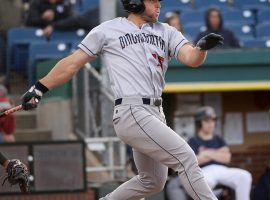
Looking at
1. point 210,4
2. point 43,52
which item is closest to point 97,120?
point 43,52

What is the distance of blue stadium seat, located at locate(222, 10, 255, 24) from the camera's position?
42.1ft

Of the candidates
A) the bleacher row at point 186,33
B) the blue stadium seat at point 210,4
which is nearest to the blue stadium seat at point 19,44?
the bleacher row at point 186,33

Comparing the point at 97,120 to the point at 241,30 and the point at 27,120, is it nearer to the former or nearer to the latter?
the point at 27,120

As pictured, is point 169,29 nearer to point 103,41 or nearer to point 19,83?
point 103,41

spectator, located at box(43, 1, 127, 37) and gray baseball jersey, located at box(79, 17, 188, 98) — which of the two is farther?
spectator, located at box(43, 1, 127, 37)

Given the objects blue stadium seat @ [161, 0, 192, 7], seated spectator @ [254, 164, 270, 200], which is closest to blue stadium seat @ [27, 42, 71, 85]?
blue stadium seat @ [161, 0, 192, 7]

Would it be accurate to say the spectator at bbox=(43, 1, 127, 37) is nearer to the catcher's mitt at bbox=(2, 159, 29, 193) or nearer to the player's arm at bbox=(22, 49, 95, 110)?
the catcher's mitt at bbox=(2, 159, 29, 193)

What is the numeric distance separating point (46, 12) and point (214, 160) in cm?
460

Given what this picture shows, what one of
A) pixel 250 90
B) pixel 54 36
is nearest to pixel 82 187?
pixel 250 90

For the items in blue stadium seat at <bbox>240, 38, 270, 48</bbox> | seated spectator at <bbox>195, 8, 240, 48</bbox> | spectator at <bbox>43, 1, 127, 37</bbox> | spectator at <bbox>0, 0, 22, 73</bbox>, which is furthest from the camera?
spectator at <bbox>0, 0, 22, 73</bbox>

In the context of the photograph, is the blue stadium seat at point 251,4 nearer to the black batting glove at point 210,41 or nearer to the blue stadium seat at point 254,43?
the blue stadium seat at point 254,43

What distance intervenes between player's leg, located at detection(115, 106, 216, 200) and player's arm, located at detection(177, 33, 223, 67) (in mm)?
424

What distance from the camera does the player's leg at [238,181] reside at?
929 centimetres

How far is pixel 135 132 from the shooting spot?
637cm
